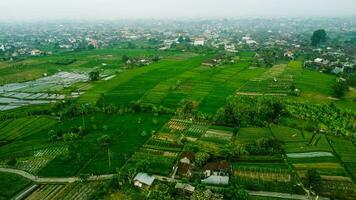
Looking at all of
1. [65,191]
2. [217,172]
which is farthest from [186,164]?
[65,191]

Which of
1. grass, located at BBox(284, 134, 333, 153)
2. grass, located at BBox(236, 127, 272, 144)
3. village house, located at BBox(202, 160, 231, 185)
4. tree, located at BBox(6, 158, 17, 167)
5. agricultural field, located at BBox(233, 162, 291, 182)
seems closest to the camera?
village house, located at BBox(202, 160, 231, 185)

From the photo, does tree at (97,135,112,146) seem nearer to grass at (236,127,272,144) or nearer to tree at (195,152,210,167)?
tree at (195,152,210,167)

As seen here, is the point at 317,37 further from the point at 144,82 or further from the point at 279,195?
the point at 279,195

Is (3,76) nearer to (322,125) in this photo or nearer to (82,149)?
(82,149)

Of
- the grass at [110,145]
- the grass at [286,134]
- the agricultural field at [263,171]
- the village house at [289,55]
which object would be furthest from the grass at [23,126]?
the village house at [289,55]

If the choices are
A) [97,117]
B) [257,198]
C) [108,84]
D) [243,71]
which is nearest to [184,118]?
[97,117]

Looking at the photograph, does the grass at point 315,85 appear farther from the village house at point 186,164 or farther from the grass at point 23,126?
the grass at point 23,126

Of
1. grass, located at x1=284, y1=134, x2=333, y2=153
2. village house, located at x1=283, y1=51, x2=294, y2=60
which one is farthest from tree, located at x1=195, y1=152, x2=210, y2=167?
village house, located at x1=283, y1=51, x2=294, y2=60
